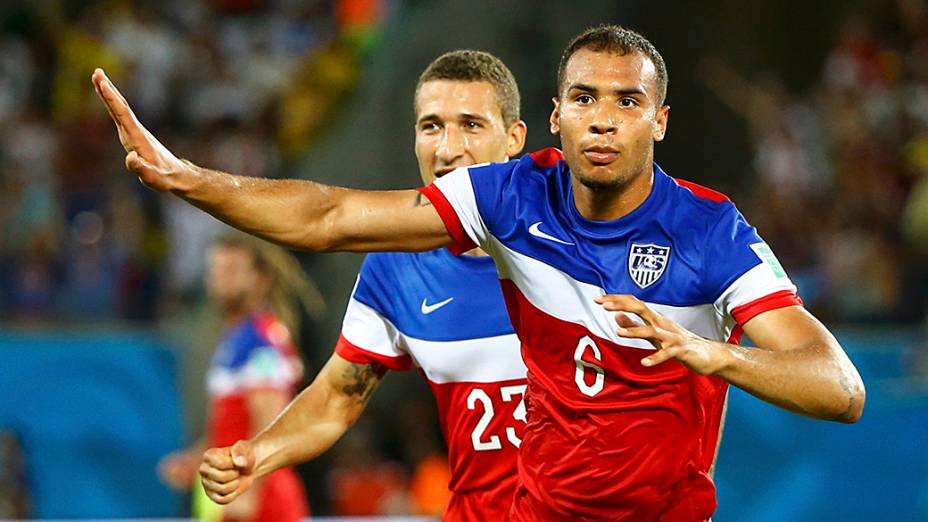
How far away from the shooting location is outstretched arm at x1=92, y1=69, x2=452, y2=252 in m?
2.97

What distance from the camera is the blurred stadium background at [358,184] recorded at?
8.23 metres

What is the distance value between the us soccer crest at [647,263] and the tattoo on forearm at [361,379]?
128 centimetres

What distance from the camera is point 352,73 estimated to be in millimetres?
10922

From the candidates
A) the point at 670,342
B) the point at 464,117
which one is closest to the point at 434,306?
the point at 464,117

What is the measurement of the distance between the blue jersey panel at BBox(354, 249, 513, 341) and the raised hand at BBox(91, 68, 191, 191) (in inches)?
49.6

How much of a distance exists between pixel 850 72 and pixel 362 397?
7389mm

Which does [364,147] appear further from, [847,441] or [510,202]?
[510,202]

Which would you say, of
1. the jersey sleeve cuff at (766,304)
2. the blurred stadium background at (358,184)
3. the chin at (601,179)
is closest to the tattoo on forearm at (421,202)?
the chin at (601,179)

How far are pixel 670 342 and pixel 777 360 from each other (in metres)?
0.27

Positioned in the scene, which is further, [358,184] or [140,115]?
[140,115]

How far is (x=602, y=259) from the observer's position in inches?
131

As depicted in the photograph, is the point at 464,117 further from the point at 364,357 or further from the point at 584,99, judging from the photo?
the point at 584,99

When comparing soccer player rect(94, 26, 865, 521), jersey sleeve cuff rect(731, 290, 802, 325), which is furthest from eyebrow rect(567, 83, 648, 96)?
jersey sleeve cuff rect(731, 290, 802, 325)

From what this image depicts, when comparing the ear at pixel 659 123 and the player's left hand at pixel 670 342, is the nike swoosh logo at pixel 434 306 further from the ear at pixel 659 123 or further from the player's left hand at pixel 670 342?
the player's left hand at pixel 670 342
